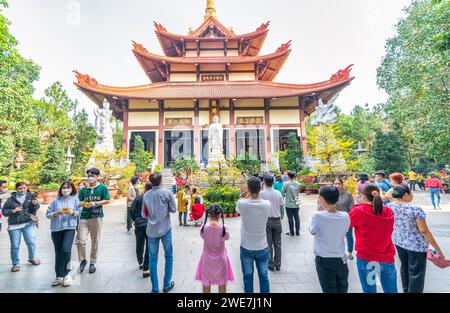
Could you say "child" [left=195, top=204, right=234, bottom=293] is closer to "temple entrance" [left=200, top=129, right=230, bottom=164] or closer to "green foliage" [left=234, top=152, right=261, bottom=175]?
"green foliage" [left=234, top=152, right=261, bottom=175]

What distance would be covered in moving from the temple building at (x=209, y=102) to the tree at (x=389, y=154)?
15.5 ft

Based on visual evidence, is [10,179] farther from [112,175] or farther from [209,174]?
[209,174]

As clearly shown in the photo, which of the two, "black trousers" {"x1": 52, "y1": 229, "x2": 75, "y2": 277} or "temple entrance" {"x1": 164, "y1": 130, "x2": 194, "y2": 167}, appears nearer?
"black trousers" {"x1": 52, "y1": 229, "x2": 75, "y2": 277}

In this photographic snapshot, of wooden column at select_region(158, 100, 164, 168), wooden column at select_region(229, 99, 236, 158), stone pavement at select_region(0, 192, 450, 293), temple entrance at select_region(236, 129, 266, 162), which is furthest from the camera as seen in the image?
temple entrance at select_region(236, 129, 266, 162)

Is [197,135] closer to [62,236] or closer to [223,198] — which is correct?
[223,198]

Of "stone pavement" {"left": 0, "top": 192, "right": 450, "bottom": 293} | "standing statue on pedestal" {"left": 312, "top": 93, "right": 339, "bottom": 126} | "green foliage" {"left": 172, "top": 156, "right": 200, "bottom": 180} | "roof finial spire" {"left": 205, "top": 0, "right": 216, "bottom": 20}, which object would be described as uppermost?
"roof finial spire" {"left": 205, "top": 0, "right": 216, "bottom": 20}

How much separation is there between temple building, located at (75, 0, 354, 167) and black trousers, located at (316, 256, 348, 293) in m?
14.3

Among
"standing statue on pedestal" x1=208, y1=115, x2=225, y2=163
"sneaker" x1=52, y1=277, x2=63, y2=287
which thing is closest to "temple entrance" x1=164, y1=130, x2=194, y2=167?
"standing statue on pedestal" x1=208, y1=115, x2=225, y2=163

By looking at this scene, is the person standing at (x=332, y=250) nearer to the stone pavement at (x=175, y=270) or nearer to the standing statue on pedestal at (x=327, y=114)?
the stone pavement at (x=175, y=270)

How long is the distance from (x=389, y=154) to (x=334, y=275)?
14.9 metres

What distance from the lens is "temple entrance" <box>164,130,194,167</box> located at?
17547 mm

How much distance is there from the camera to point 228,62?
18438mm

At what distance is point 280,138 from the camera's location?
18766mm
